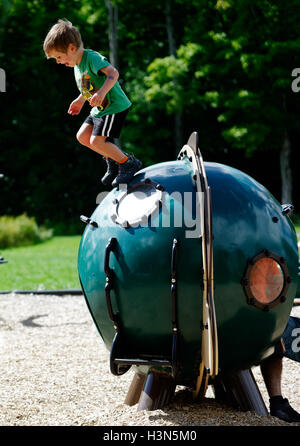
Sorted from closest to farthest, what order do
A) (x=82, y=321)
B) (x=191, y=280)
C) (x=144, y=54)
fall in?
(x=191, y=280)
(x=82, y=321)
(x=144, y=54)

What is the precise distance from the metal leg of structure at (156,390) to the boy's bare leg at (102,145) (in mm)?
1490

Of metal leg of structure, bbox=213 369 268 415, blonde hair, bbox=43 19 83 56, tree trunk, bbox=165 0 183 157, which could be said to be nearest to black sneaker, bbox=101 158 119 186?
blonde hair, bbox=43 19 83 56

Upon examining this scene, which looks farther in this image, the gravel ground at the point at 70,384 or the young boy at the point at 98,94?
the young boy at the point at 98,94

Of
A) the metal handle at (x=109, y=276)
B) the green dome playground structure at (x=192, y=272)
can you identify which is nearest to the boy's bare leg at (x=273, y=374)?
the green dome playground structure at (x=192, y=272)

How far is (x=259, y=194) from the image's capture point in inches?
149

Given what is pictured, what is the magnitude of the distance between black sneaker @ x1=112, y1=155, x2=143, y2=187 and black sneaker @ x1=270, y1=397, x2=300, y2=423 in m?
1.80

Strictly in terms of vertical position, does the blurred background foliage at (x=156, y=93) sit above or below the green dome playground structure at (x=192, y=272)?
above

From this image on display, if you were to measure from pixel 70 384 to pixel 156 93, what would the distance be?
18.7 metres

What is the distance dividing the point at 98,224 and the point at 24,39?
28067mm

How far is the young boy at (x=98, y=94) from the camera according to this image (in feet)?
13.3

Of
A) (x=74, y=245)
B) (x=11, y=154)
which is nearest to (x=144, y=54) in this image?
(x=11, y=154)

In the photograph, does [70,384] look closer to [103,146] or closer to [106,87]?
[103,146]

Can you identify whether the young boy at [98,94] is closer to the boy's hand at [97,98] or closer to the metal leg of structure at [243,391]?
the boy's hand at [97,98]
